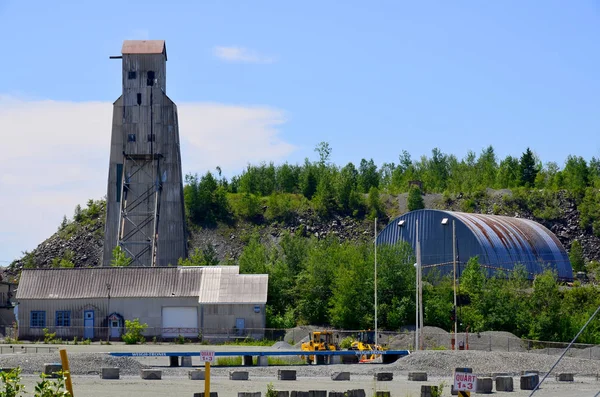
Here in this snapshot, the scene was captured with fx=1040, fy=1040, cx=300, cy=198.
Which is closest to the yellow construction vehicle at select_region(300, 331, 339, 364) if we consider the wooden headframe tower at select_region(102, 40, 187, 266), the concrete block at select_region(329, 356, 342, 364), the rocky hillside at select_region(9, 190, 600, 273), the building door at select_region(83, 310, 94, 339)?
the concrete block at select_region(329, 356, 342, 364)

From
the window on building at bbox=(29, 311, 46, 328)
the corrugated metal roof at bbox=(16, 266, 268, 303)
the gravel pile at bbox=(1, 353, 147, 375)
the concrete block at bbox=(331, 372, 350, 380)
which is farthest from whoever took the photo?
the corrugated metal roof at bbox=(16, 266, 268, 303)

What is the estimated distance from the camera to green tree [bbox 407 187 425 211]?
105812 millimetres

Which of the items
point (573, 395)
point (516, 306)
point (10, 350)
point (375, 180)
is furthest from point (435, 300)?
point (375, 180)

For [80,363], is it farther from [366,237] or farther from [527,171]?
[527,171]

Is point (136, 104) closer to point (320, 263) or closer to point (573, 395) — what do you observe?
point (320, 263)

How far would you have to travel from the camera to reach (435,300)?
59.8 m

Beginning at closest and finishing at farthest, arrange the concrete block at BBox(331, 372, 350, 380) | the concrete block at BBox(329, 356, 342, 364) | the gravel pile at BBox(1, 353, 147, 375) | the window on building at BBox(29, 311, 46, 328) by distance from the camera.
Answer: the concrete block at BBox(331, 372, 350, 380)
the gravel pile at BBox(1, 353, 147, 375)
the concrete block at BBox(329, 356, 342, 364)
the window on building at BBox(29, 311, 46, 328)

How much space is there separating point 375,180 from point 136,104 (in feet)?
238

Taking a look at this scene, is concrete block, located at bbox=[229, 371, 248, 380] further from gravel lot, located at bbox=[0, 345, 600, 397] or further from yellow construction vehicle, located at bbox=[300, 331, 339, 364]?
yellow construction vehicle, located at bbox=[300, 331, 339, 364]

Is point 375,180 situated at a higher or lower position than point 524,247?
higher

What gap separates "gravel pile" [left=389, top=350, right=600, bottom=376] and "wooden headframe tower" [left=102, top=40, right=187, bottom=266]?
32949 millimetres

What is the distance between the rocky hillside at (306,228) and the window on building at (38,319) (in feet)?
125

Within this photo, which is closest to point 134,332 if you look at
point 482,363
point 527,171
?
point 482,363

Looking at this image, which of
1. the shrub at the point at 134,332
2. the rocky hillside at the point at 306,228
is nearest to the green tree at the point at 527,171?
the rocky hillside at the point at 306,228
